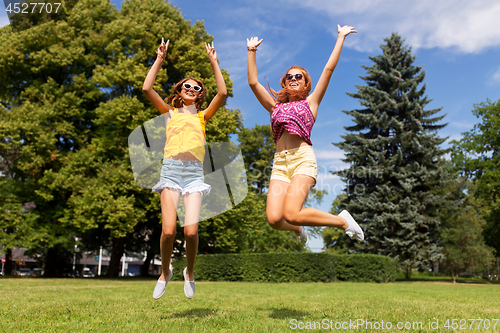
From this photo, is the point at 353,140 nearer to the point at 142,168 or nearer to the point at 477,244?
the point at 477,244

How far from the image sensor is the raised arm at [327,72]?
17.0ft

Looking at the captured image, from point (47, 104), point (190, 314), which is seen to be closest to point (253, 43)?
point (190, 314)

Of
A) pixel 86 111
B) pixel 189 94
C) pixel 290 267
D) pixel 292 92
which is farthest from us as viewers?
pixel 86 111

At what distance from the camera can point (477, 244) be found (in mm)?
33406

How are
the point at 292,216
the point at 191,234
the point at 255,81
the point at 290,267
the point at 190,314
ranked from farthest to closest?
1. the point at 290,267
2. the point at 190,314
3. the point at 255,81
4. the point at 191,234
5. the point at 292,216

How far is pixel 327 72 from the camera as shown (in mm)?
5188

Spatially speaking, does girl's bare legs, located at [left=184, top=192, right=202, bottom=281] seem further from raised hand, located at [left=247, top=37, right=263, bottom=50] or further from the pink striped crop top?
raised hand, located at [left=247, top=37, right=263, bottom=50]

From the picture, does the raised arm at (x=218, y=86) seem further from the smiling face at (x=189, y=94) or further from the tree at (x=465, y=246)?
the tree at (x=465, y=246)

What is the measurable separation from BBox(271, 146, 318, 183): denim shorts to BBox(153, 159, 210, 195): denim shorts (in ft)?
3.41

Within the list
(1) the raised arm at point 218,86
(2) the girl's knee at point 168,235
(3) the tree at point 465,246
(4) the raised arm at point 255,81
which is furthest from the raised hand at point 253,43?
(3) the tree at point 465,246

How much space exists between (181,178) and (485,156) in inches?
1330

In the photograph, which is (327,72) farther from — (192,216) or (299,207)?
(192,216)

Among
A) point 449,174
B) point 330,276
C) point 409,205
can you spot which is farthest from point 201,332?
point 449,174

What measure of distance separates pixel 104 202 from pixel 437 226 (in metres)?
Result: 25.5
